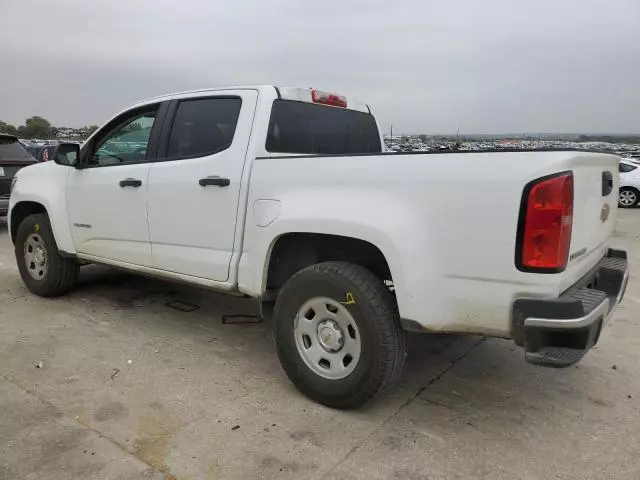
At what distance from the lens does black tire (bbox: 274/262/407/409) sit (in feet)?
9.47

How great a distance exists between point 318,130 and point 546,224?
216cm

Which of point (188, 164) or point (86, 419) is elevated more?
point (188, 164)

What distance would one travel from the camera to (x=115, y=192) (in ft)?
14.4

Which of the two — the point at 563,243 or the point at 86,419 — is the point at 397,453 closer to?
the point at 563,243

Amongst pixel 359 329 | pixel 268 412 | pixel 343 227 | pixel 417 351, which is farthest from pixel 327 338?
pixel 417 351

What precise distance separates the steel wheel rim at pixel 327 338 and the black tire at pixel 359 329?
0.11 ft

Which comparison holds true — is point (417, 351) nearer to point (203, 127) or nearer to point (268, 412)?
point (268, 412)

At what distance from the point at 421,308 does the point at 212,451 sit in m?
1.28

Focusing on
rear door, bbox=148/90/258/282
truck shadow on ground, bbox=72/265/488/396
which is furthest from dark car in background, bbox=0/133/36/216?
rear door, bbox=148/90/258/282

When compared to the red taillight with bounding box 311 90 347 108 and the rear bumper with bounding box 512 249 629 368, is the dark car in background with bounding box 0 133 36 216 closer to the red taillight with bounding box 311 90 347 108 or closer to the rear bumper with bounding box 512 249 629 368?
the red taillight with bounding box 311 90 347 108

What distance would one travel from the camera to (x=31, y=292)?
5512 mm

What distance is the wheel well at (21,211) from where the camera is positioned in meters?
5.48

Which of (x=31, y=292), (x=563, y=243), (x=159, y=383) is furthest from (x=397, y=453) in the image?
(x=31, y=292)

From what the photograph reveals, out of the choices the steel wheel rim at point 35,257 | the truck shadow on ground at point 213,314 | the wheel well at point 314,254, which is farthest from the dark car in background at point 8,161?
the wheel well at point 314,254
